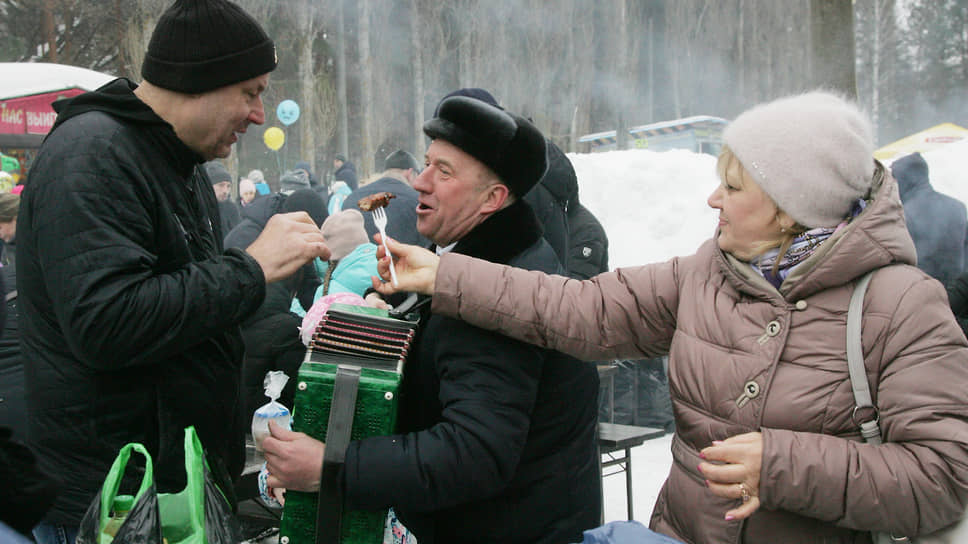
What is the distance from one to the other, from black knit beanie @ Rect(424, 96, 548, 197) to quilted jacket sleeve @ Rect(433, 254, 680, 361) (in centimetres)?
27

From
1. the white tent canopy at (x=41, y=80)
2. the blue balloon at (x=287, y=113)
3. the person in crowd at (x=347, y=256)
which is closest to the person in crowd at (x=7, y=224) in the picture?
the person in crowd at (x=347, y=256)

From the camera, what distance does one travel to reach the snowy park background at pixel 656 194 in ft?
37.4

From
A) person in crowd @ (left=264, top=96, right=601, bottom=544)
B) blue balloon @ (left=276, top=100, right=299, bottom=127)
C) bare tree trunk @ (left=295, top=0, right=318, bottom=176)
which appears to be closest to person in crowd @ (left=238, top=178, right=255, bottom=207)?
blue balloon @ (left=276, top=100, right=299, bottom=127)

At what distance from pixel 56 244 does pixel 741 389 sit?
4.86ft

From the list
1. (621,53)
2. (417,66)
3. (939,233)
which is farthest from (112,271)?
(621,53)

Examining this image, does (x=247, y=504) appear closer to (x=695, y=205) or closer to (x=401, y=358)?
(x=401, y=358)

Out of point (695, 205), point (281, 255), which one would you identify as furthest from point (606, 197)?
point (281, 255)

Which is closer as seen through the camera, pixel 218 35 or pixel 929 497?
pixel 929 497

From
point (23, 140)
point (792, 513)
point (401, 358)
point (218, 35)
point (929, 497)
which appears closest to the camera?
point (929, 497)

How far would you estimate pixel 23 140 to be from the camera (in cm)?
1045

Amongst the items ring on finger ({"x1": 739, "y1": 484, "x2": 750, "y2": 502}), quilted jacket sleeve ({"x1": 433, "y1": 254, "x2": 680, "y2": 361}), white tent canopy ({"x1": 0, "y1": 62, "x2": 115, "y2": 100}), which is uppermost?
white tent canopy ({"x1": 0, "y1": 62, "x2": 115, "y2": 100})

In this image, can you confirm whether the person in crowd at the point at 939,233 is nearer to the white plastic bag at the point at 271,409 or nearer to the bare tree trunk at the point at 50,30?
the white plastic bag at the point at 271,409

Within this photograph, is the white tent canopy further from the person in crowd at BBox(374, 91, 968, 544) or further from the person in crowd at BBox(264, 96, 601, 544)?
the person in crowd at BBox(374, 91, 968, 544)

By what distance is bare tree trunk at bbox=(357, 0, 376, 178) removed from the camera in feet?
86.6
